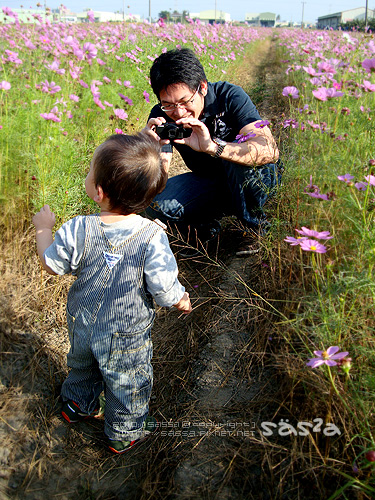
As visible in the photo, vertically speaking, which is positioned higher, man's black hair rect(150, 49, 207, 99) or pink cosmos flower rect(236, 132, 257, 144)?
man's black hair rect(150, 49, 207, 99)

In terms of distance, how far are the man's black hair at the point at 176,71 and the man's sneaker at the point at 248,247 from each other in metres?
0.79

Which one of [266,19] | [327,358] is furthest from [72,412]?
[266,19]

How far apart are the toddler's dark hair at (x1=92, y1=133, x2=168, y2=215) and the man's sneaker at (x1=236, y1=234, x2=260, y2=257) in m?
0.90

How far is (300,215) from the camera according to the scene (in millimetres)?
1690

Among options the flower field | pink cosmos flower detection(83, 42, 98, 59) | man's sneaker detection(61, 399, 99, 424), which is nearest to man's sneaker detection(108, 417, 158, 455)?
man's sneaker detection(61, 399, 99, 424)

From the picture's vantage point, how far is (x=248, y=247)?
2.20 m

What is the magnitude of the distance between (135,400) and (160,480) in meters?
0.25

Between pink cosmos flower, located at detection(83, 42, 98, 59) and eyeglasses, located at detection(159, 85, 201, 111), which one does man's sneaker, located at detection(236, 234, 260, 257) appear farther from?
pink cosmos flower, located at detection(83, 42, 98, 59)

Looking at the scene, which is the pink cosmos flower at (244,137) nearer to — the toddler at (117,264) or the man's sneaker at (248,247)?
the man's sneaker at (248,247)

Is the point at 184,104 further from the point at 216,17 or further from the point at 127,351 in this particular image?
the point at 216,17

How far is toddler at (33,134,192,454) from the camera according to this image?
3.94ft

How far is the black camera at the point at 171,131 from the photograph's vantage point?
1.79 metres

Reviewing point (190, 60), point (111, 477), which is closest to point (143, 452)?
point (111, 477)

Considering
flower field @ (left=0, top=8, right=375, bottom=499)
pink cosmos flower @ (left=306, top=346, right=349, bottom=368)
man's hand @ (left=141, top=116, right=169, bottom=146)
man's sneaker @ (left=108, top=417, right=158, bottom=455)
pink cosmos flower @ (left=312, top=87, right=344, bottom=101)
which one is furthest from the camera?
man's hand @ (left=141, top=116, right=169, bottom=146)
